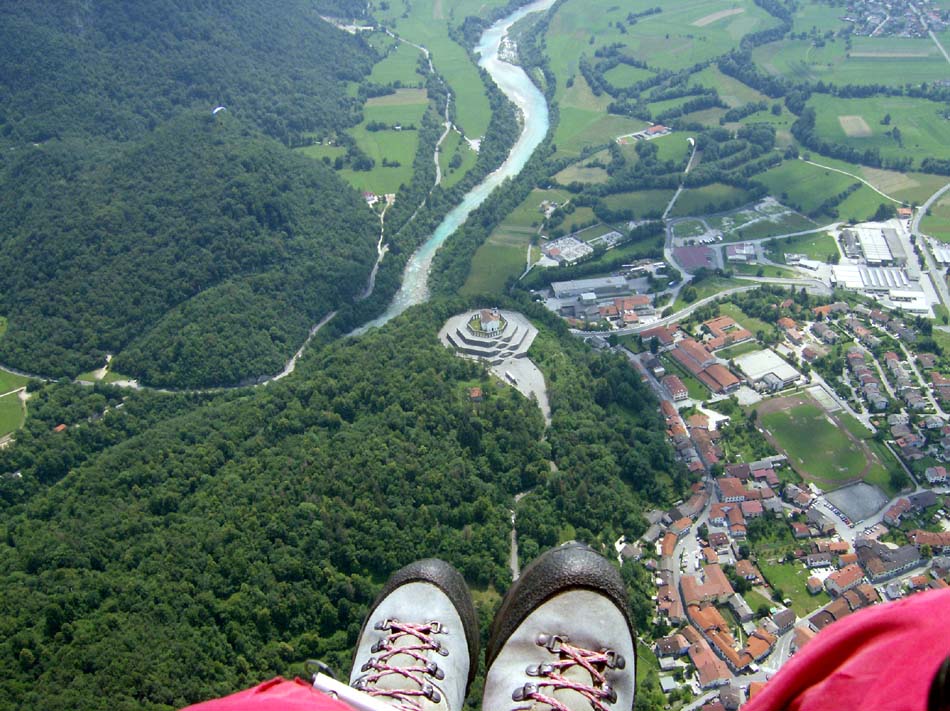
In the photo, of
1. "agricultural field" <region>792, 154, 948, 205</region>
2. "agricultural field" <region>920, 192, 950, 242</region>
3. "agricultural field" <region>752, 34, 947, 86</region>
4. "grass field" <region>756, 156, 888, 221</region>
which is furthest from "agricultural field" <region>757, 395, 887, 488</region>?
"agricultural field" <region>752, 34, 947, 86</region>

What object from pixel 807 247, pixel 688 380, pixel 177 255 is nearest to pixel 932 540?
pixel 688 380

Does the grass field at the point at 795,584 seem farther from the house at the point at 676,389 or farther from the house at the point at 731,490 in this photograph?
the house at the point at 676,389

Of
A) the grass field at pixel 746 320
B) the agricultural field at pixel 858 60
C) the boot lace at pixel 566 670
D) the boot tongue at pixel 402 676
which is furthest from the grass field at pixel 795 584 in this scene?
the agricultural field at pixel 858 60

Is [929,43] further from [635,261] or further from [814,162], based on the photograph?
[635,261]

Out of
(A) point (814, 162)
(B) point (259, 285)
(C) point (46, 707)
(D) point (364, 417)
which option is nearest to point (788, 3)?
(A) point (814, 162)

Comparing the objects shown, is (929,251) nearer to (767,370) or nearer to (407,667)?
(767,370)

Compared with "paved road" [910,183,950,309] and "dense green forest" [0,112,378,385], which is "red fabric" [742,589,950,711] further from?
"paved road" [910,183,950,309]
